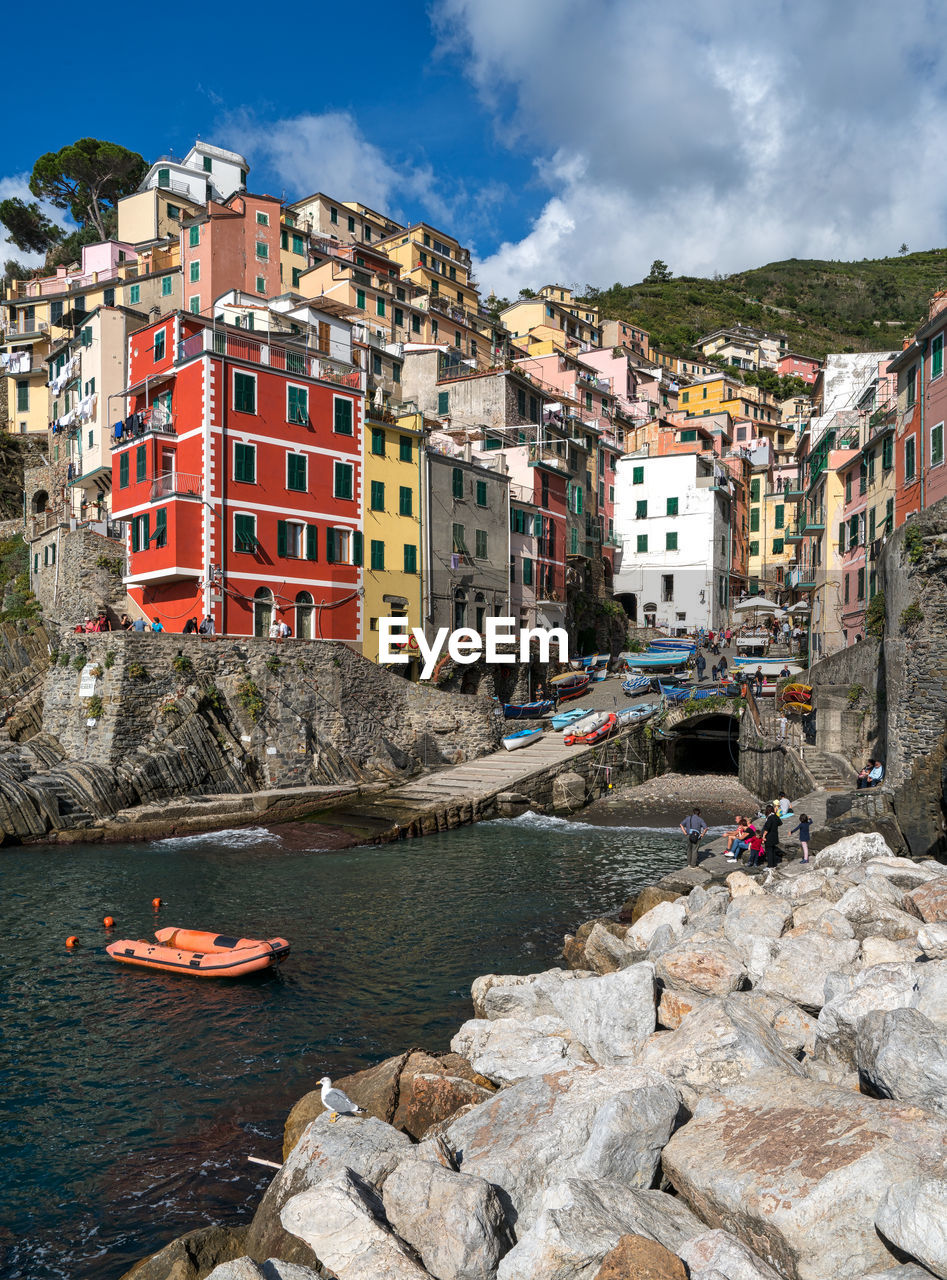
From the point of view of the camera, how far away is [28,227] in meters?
81.7

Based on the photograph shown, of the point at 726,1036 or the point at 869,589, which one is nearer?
the point at 726,1036

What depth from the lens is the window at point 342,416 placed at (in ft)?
133

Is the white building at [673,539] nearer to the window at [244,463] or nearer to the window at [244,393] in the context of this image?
the window at [244,463]

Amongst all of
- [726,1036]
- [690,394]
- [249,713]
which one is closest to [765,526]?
[690,394]

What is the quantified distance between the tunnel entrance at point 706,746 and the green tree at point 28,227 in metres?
72.5

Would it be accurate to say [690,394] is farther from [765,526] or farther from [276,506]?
[276,506]

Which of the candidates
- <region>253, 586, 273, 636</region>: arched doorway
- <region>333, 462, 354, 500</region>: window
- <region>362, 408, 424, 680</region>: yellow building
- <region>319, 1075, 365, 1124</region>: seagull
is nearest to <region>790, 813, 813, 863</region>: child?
<region>319, 1075, 365, 1124</region>: seagull

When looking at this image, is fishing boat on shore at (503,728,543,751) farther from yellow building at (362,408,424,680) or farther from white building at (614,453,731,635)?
white building at (614,453,731,635)

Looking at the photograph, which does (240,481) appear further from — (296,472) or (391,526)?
(391,526)

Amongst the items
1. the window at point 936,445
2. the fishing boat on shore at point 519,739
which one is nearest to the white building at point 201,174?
the fishing boat on shore at point 519,739

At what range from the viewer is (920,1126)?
673 centimetres

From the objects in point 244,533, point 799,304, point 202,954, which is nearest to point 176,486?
point 244,533

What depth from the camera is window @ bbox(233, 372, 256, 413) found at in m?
36.7

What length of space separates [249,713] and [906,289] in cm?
16104
